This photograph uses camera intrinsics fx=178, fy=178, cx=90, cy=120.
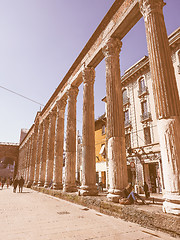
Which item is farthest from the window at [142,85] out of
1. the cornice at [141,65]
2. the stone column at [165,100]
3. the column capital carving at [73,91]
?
the stone column at [165,100]

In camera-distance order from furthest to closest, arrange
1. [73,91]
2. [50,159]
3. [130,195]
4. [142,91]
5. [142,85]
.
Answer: [142,85] < [142,91] < [50,159] < [73,91] < [130,195]

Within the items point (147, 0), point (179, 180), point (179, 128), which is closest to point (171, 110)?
point (179, 128)

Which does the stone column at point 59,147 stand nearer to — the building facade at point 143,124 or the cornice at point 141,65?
the building facade at point 143,124

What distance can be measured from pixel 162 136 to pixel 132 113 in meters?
13.3

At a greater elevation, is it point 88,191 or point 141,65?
point 141,65

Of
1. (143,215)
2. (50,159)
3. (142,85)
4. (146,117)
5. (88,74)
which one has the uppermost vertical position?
(142,85)

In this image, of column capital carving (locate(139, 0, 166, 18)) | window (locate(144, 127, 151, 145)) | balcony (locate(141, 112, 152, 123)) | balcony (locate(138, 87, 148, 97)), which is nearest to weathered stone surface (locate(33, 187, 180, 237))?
column capital carving (locate(139, 0, 166, 18))

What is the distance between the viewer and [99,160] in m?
22.6

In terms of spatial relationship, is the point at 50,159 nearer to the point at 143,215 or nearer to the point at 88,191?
the point at 88,191

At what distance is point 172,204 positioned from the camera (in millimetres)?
4035

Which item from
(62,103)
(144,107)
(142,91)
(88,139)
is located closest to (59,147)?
(62,103)

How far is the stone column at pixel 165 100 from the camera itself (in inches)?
166

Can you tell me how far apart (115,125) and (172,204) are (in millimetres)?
3467

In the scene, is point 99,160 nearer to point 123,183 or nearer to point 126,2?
point 123,183
